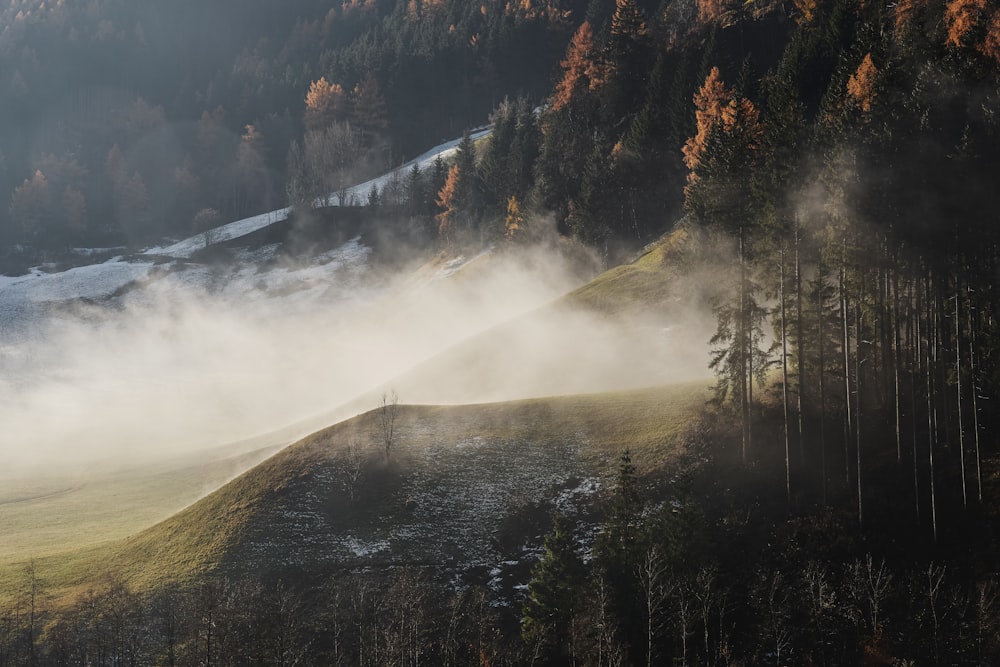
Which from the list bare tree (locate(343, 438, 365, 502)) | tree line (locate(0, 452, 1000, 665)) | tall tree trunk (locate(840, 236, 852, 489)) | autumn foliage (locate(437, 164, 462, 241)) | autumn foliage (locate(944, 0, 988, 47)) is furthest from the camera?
autumn foliage (locate(437, 164, 462, 241))

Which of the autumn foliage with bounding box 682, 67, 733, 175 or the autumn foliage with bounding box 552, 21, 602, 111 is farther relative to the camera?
the autumn foliage with bounding box 552, 21, 602, 111

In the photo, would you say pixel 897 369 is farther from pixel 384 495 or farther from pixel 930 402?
pixel 384 495

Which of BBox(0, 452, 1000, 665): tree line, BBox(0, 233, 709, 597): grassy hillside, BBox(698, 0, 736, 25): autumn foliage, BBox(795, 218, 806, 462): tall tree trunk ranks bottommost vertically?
BBox(0, 452, 1000, 665): tree line

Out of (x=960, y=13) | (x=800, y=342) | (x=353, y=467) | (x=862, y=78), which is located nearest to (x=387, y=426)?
(x=353, y=467)

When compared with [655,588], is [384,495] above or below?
above

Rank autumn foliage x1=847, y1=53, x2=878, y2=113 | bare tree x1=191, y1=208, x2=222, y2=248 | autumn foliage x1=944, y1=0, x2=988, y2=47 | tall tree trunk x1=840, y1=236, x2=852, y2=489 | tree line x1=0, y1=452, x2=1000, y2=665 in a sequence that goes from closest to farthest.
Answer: tree line x1=0, y1=452, x2=1000, y2=665
tall tree trunk x1=840, y1=236, x2=852, y2=489
autumn foliage x1=847, y1=53, x2=878, y2=113
autumn foliage x1=944, y1=0, x2=988, y2=47
bare tree x1=191, y1=208, x2=222, y2=248

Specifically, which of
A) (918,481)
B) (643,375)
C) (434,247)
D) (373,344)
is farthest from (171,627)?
(434,247)

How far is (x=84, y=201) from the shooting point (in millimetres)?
198500

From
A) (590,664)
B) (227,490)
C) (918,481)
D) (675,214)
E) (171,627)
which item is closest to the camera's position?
(590,664)

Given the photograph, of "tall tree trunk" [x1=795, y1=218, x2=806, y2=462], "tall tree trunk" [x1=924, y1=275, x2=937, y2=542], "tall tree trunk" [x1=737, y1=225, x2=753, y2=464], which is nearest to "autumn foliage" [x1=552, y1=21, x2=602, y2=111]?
"tall tree trunk" [x1=737, y1=225, x2=753, y2=464]

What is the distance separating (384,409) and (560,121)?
78580 millimetres

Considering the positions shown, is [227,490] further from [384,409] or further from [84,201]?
[84,201]

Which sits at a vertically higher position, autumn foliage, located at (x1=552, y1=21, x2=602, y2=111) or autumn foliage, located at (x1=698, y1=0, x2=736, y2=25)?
autumn foliage, located at (x1=698, y1=0, x2=736, y2=25)

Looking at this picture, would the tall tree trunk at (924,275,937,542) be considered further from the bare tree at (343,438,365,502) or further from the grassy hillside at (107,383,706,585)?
the bare tree at (343,438,365,502)
